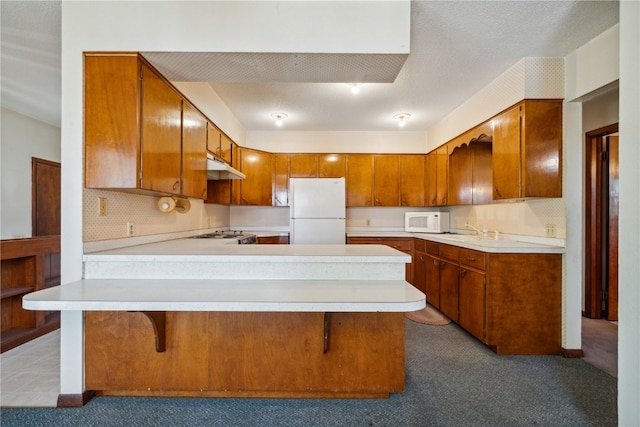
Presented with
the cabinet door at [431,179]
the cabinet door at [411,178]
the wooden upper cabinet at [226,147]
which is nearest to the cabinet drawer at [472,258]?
the cabinet door at [431,179]

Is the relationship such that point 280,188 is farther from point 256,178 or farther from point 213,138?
point 213,138

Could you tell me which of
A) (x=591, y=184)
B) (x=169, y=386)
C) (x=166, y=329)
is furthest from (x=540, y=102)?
(x=169, y=386)

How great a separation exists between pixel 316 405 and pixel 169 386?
91 cm

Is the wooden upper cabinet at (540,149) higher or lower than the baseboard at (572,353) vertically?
higher

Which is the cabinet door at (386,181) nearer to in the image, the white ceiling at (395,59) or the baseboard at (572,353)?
the white ceiling at (395,59)

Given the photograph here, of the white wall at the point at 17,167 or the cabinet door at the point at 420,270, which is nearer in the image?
the white wall at the point at 17,167

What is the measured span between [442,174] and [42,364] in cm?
450

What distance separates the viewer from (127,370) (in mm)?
1690

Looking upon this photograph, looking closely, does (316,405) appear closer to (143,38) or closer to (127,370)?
(127,370)

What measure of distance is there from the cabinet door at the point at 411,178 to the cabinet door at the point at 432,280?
3.78 feet

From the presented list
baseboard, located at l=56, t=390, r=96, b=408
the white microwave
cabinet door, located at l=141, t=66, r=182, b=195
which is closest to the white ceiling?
cabinet door, located at l=141, t=66, r=182, b=195

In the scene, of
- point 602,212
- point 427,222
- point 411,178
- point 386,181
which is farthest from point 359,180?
point 602,212

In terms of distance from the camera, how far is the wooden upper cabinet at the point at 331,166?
4.30 m

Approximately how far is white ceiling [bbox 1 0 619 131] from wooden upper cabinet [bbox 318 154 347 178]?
1136 mm
